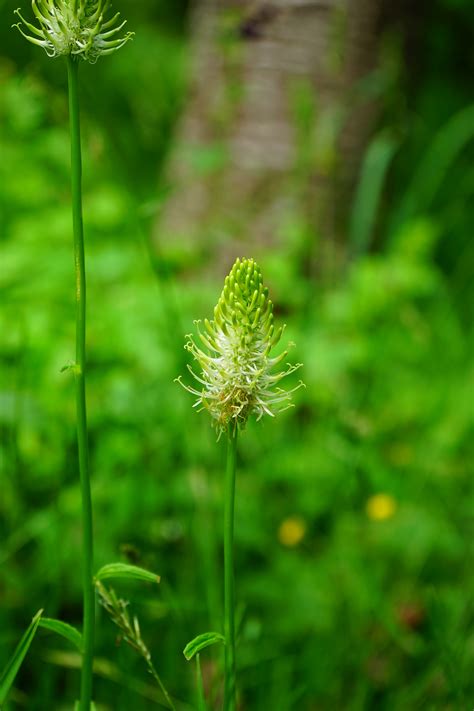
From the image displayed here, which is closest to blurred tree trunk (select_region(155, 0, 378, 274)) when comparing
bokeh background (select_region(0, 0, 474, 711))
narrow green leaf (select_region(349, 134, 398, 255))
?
bokeh background (select_region(0, 0, 474, 711))

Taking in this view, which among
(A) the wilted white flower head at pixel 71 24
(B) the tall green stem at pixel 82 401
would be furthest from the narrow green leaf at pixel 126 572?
(A) the wilted white flower head at pixel 71 24

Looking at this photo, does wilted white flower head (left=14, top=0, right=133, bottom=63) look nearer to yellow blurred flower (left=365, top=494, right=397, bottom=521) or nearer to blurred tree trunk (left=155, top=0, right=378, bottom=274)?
yellow blurred flower (left=365, top=494, right=397, bottom=521)

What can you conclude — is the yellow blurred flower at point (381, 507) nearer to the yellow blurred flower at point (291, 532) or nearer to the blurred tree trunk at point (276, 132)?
the yellow blurred flower at point (291, 532)

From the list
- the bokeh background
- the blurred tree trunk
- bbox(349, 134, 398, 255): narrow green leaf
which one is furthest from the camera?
the blurred tree trunk

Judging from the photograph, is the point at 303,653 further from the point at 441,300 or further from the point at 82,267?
the point at 441,300

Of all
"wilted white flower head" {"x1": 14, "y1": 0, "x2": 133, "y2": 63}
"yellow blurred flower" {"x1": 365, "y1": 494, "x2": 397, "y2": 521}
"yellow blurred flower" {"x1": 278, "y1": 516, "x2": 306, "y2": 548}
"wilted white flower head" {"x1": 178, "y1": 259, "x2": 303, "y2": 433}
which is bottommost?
"yellow blurred flower" {"x1": 278, "y1": 516, "x2": 306, "y2": 548}
